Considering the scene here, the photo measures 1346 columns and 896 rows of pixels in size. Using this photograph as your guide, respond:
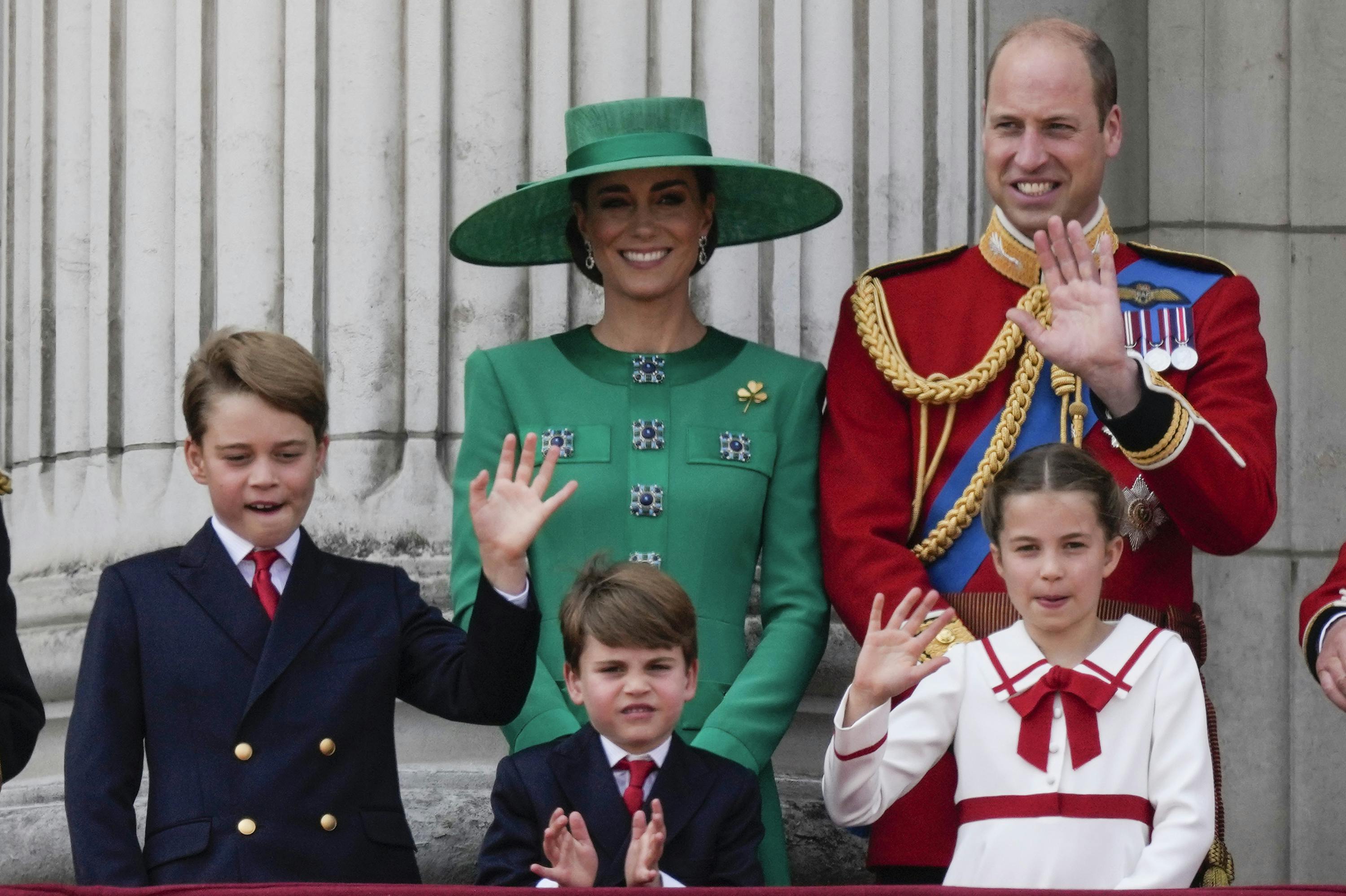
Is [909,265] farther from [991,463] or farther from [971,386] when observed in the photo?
[991,463]

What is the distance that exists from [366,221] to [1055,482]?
5.75 feet

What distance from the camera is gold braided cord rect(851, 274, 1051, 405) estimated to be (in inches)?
161

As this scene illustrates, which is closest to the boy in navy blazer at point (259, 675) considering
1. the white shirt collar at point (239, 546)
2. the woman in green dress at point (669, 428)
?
the white shirt collar at point (239, 546)

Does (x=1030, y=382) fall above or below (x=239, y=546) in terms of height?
above

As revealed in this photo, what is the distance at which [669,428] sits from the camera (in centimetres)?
419

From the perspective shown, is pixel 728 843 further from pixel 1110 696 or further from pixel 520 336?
pixel 520 336

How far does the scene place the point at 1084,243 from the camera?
12.8 ft

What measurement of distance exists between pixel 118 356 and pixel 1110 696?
2375 mm

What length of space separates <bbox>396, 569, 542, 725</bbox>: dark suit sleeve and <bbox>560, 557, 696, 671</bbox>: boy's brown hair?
81 mm

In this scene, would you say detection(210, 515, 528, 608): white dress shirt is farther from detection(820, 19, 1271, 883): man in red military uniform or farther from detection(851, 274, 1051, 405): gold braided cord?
detection(851, 274, 1051, 405): gold braided cord

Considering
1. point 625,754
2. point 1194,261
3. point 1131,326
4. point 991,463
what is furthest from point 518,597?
point 1194,261

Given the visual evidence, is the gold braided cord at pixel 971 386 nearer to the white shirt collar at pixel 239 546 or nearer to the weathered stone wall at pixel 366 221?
the weathered stone wall at pixel 366 221

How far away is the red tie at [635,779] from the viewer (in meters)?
3.61

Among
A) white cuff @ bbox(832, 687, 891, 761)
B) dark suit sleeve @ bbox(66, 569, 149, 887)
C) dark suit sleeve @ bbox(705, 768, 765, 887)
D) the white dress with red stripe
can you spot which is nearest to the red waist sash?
the white dress with red stripe
